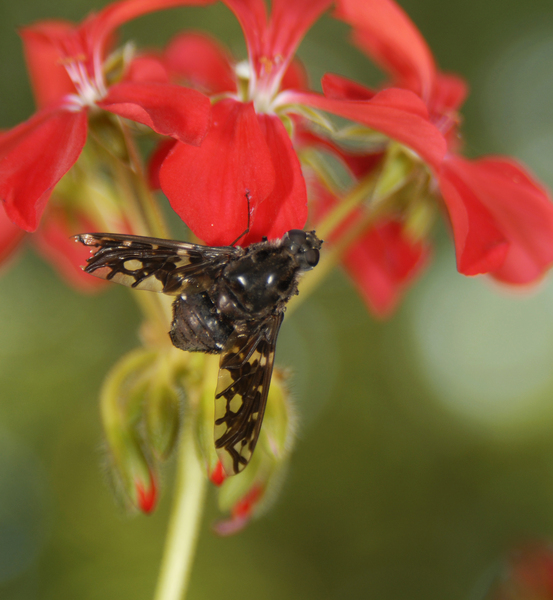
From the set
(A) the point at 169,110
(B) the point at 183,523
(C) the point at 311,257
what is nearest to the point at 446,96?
(C) the point at 311,257

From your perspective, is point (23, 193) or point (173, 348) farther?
point (173, 348)

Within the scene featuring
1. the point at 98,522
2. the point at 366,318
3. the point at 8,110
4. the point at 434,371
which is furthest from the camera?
the point at 434,371

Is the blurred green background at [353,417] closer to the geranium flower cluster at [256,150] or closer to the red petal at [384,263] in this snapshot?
the red petal at [384,263]

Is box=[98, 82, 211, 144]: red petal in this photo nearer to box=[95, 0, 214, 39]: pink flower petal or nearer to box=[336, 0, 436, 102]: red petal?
box=[95, 0, 214, 39]: pink flower petal

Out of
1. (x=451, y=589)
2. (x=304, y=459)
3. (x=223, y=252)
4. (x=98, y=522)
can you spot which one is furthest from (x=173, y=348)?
(x=451, y=589)

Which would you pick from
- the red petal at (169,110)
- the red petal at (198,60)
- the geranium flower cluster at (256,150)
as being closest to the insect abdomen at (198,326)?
the geranium flower cluster at (256,150)

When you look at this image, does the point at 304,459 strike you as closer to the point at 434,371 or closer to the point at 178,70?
the point at 434,371
